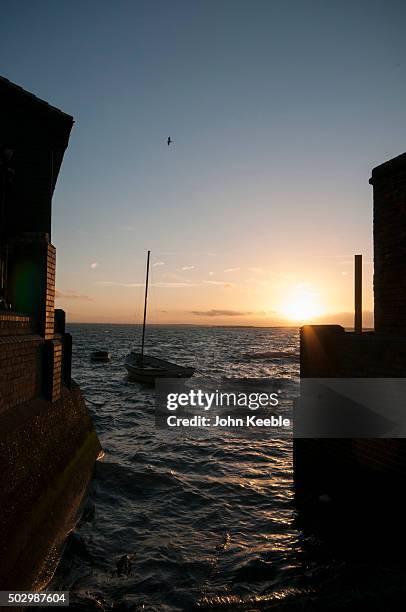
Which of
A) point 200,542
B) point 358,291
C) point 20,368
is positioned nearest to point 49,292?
point 20,368

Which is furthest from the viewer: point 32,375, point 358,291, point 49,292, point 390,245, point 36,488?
point 49,292

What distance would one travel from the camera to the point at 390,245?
9.14m

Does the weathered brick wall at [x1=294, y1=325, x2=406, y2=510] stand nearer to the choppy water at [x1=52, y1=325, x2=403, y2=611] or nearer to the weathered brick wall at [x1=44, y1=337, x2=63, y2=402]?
the choppy water at [x1=52, y1=325, x2=403, y2=611]

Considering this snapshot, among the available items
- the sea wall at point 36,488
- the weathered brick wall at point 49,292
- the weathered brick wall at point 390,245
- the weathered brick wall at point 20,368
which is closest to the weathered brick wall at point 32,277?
the weathered brick wall at point 49,292

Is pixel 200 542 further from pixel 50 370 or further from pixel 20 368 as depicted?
pixel 20 368

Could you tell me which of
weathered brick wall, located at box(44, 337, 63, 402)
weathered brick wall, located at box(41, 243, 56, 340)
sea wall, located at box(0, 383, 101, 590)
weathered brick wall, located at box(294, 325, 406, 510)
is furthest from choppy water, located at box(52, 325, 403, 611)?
weathered brick wall, located at box(41, 243, 56, 340)

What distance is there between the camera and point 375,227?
31.7 ft

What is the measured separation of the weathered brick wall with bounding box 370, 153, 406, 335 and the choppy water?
15.3 feet

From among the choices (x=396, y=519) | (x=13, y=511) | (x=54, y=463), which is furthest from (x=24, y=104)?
(x=396, y=519)

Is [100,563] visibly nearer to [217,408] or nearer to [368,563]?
[368,563]

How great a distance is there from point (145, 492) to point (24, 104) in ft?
36.4

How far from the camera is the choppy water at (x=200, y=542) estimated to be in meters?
6.46

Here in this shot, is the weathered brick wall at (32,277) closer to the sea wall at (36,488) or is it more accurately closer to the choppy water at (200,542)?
the sea wall at (36,488)

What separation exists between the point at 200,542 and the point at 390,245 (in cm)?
721
